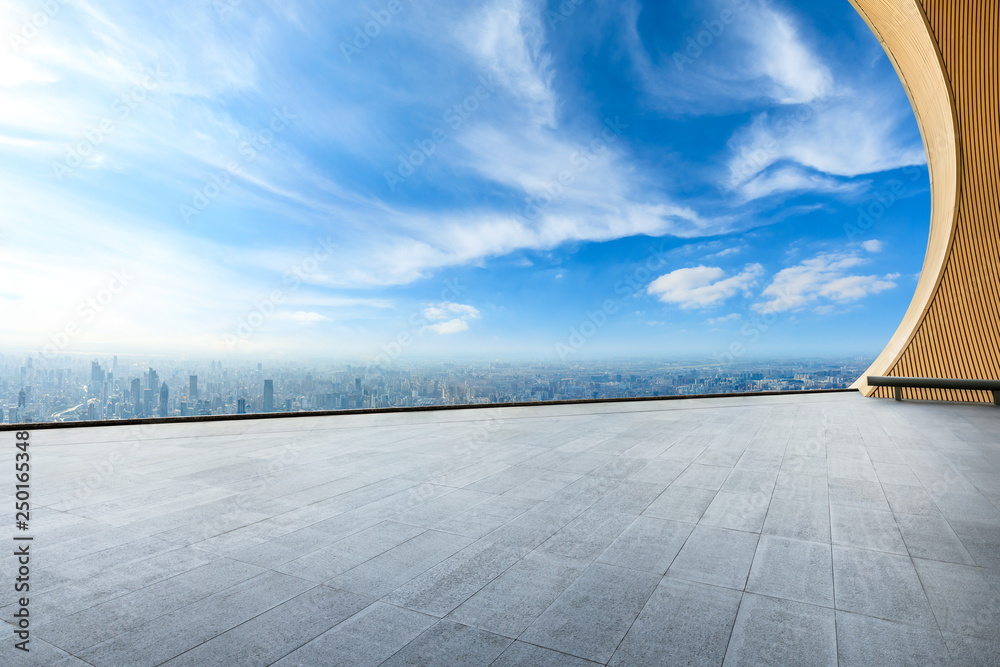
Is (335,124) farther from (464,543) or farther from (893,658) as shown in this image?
(893,658)

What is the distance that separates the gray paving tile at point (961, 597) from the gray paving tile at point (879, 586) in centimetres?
4

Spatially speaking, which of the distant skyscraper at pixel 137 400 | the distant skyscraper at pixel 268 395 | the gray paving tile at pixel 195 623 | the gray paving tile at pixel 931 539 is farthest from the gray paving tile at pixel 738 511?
the distant skyscraper at pixel 137 400

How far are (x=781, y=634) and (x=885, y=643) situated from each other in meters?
0.35

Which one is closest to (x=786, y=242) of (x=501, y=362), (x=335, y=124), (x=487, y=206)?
(x=487, y=206)

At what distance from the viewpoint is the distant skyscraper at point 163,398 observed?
23.1 feet

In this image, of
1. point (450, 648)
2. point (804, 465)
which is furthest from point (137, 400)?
point (804, 465)

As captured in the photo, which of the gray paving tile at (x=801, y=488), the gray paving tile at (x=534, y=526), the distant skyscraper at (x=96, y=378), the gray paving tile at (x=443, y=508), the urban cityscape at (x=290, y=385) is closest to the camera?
the gray paving tile at (x=534, y=526)

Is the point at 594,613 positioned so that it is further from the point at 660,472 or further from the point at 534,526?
the point at 660,472

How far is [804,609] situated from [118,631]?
277 centimetres

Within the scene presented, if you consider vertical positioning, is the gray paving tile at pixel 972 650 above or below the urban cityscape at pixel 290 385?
below

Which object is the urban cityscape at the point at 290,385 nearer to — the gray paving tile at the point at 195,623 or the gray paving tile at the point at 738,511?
the gray paving tile at the point at 195,623

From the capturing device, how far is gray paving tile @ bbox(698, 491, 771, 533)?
2898mm

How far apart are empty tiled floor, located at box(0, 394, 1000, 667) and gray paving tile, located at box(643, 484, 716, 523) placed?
0.07ft

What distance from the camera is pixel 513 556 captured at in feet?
8.04
